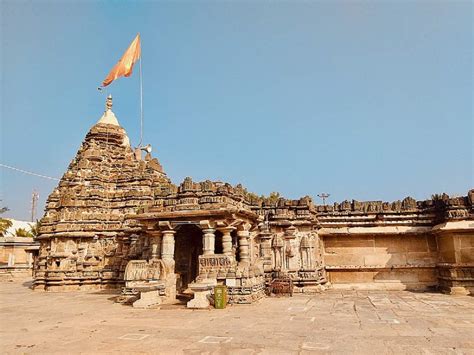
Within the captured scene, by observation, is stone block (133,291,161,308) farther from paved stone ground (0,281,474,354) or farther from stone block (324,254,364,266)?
stone block (324,254,364,266)

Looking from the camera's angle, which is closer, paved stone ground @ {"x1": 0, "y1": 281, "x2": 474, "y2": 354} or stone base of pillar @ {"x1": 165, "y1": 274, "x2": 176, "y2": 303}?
paved stone ground @ {"x1": 0, "y1": 281, "x2": 474, "y2": 354}

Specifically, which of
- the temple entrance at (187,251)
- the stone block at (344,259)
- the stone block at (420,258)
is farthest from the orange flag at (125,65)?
the stone block at (420,258)

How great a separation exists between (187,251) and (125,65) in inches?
572

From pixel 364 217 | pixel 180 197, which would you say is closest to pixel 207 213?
pixel 180 197

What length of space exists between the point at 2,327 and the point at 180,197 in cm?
661

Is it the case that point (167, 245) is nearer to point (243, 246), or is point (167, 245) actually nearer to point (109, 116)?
point (243, 246)

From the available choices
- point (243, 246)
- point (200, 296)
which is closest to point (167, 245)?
point (243, 246)

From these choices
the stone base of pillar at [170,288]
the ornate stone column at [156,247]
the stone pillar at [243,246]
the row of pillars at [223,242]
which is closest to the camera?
the stone base of pillar at [170,288]

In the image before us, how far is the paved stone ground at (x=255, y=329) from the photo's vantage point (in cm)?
595

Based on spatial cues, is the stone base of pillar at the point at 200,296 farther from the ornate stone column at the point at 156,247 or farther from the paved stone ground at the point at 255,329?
the ornate stone column at the point at 156,247

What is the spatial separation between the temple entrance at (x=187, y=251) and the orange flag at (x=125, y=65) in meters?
13.4

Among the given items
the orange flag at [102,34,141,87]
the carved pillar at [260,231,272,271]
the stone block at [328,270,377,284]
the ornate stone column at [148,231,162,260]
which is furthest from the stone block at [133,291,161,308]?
the orange flag at [102,34,141,87]

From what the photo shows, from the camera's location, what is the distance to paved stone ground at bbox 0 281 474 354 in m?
5.95

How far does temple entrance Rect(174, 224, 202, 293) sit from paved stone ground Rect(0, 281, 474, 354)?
429cm
